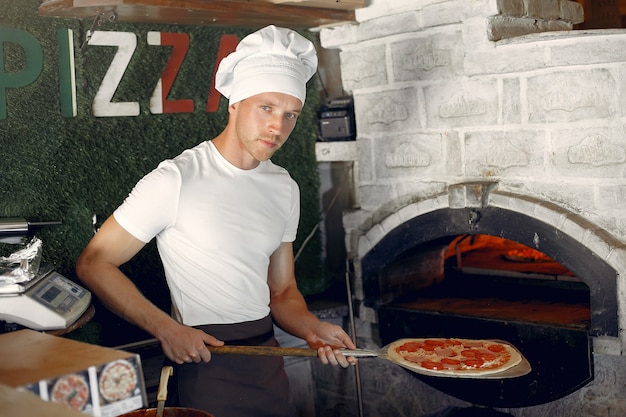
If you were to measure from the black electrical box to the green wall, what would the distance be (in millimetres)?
563

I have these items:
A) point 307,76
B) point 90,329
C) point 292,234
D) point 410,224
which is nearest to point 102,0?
point 307,76

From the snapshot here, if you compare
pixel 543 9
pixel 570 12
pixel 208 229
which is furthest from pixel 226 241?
pixel 570 12

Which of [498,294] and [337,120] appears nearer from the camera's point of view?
[498,294]

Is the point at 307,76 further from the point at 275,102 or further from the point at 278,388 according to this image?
Answer: the point at 278,388

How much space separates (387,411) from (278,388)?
128 cm

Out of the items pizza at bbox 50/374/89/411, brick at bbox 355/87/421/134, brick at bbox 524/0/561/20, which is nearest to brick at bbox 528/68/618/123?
brick at bbox 524/0/561/20

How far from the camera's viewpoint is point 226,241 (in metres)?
2.95

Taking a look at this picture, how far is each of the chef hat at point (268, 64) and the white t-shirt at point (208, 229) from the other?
0.28 meters

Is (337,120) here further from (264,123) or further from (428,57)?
(264,123)

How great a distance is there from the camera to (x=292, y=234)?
3.27 meters

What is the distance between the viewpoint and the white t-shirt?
2.88 meters

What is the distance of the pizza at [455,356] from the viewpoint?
2900mm

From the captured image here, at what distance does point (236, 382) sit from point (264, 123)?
97cm

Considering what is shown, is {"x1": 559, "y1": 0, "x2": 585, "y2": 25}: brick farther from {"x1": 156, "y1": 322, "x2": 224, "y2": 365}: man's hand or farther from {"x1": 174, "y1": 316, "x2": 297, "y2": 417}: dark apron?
{"x1": 156, "y1": 322, "x2": 224, "y2": 365}: man's hand
